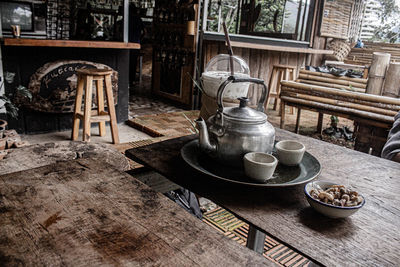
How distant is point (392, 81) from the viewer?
2963mm

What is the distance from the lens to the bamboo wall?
5.32 m

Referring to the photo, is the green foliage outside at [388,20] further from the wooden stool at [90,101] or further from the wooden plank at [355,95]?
the wooden stool at [90,101]

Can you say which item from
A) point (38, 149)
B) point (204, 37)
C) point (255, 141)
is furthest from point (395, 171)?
point (204, 37)

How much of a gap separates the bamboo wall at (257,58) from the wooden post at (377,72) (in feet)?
8.61

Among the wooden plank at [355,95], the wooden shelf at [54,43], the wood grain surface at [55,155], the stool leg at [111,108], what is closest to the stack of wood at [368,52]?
the wooden plank at [355,95]

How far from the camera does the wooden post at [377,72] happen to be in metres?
2.92

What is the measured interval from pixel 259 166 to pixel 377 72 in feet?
8.18

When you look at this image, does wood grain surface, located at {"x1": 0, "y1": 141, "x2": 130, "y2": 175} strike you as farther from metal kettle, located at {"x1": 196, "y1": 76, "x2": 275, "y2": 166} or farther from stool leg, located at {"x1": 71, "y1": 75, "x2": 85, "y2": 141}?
stool leg, located at {"x1": 71, "y1": 75, "x2": 85, "y2": 141}

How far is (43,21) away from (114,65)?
9.61 feet

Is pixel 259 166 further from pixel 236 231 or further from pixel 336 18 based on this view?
pixel 336 18

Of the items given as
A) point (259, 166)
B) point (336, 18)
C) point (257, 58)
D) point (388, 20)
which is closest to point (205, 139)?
point (259, 166)

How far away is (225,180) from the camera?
1.06 meters

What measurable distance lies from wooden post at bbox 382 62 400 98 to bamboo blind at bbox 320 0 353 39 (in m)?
4.43

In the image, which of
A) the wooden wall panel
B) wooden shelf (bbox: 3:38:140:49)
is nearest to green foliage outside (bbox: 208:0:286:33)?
the wooden wall panel
